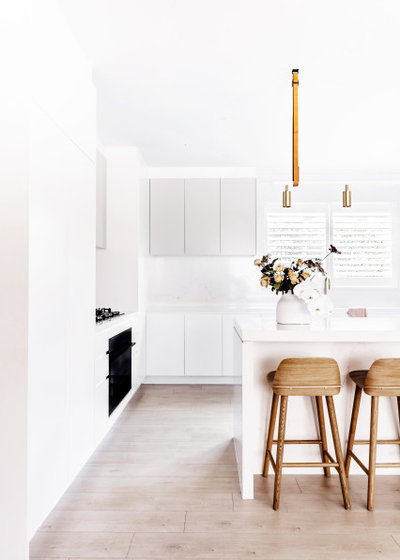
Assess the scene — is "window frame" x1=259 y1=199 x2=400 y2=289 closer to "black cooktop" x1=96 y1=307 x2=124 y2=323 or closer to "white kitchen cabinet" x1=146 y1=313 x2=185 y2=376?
"white kitchen cabinet" x1=146 y1=313 x2=185 y2=376

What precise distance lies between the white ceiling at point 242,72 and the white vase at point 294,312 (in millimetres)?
1638

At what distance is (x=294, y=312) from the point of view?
2.45 metres

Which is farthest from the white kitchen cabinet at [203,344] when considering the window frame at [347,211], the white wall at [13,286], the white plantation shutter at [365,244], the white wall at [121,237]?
the white wall at [13,286]

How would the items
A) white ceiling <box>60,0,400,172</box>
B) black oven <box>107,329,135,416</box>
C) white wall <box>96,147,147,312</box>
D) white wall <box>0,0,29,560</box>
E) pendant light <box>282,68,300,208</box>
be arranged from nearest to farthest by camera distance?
white wall <box>0,0,29,560</box>
white ceiling <box>60,0,400,172</box>
pendant light <box>282,68,300,208</box>
black oven <box>107,329,135,416</box>
white wall <box>96,147,147,312</box>

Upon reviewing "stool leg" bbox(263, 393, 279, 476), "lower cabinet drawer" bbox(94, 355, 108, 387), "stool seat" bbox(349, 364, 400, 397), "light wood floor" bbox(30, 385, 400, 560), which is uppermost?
"stool seat" bbox(349, 364, 400, 397)

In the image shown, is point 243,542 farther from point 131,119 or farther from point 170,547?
point 131,119

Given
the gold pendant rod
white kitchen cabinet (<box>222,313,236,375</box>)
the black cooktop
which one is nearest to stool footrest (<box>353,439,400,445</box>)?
the gold pendant rod

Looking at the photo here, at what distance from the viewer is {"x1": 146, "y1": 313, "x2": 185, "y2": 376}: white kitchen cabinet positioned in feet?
16.0

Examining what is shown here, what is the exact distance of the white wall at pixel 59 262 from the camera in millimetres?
1934

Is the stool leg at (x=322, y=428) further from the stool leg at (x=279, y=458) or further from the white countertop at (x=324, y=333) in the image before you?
the white countertop at (x=324, y=333)

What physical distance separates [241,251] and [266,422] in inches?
113

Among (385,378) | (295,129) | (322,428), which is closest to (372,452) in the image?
(322,428)

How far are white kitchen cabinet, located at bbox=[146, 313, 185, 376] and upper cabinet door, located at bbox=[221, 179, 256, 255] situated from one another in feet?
4.07

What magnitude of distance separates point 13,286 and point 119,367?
2040mm
